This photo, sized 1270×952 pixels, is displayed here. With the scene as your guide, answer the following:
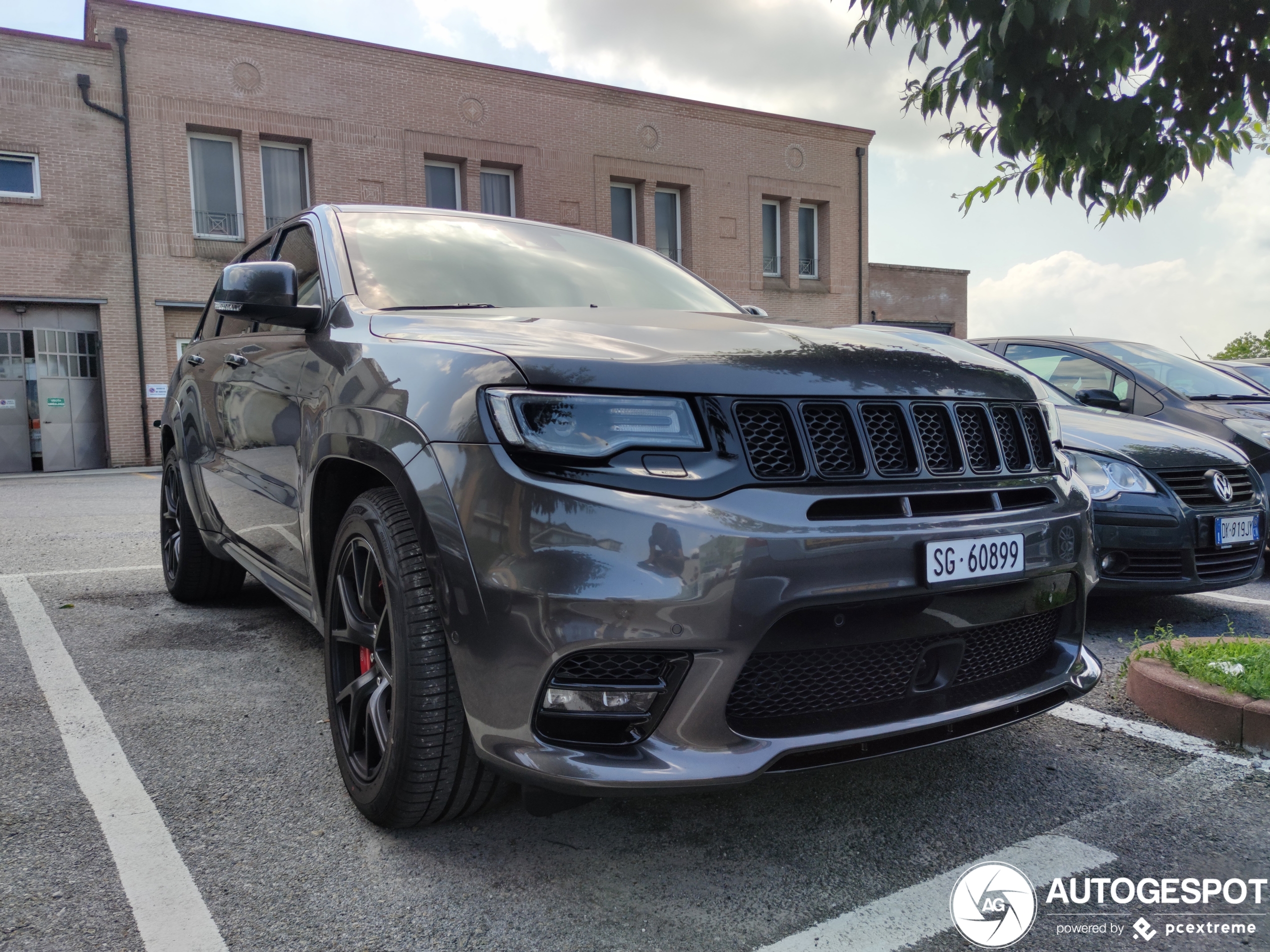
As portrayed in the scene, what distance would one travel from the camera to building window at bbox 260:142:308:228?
18.3 m

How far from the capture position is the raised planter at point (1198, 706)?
9.30 feet

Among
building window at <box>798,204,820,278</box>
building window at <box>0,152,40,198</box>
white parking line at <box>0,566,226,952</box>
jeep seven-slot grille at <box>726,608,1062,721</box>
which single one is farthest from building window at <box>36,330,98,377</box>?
jeep seven-slot grille at <box>726,608,1062,721</box>

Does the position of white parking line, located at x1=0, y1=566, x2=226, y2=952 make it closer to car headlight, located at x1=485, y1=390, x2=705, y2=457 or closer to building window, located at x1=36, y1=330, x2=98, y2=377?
car headlight, located at x1=485, y1=390, x2=705, y2=457

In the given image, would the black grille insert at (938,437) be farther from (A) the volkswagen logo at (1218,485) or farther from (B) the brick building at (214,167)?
(B) the brick building at (214,167)

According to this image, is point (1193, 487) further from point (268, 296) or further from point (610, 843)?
point (268, 296)

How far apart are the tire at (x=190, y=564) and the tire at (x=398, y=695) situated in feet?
7.88

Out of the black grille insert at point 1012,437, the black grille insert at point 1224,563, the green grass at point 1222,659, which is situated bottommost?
the green grass at point 1222,659

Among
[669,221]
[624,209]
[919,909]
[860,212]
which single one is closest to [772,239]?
[860,212]

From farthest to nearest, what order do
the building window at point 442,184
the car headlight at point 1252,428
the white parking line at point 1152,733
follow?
the building window at point 442,184 < the car headlight at point 1252,428 < the white parking line at point 1152,733

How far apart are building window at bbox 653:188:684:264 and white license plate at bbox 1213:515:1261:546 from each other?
19.0 m

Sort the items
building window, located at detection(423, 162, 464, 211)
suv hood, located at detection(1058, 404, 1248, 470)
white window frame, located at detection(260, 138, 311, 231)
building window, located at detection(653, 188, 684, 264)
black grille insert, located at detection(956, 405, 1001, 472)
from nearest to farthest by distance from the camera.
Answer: black grille insert, located at detection(956, 405, 1001, 472) → suv hood, located at detection(1058, 404, 1248, 470) → white window frame, located at detection(260, 138, 311, 231) → building window, located at detection(423, 162, 464, 211) → building window, located at detection(653, 188, 684, 264)

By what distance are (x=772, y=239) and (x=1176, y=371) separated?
18.8 meters

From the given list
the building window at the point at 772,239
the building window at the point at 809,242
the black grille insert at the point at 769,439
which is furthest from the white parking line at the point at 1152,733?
the building window at the point at 809,242

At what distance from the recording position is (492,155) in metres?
20.2
